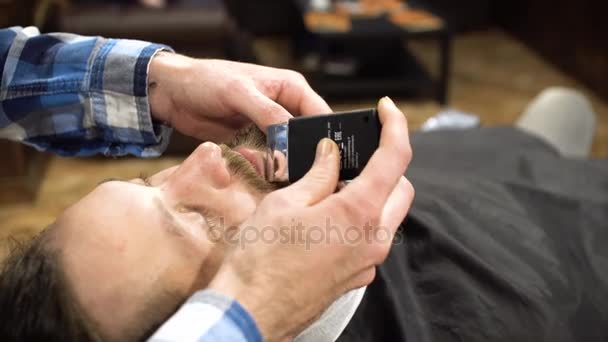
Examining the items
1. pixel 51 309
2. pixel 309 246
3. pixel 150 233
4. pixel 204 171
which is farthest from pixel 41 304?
pixel 309 246

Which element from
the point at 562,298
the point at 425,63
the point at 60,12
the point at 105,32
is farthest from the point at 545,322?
the point at 425,63

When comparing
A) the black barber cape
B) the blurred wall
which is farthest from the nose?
the blurred wall

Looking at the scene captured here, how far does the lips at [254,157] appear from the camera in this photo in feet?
3.05

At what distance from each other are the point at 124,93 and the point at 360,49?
2402 mm

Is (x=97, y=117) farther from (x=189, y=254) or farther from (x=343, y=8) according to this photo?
(x=343, y=8)

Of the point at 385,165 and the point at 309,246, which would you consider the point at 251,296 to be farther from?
the point at 385,165

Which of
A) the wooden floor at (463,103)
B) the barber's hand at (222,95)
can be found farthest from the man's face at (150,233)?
the wooden floor at (463,103)

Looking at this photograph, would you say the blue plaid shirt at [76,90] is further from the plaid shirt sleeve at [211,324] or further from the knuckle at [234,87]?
the plaid shirt sleeve at [211,324]

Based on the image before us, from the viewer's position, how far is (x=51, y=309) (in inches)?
31.2

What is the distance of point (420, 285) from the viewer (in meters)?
1.12

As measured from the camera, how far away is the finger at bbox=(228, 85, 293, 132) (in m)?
0.93

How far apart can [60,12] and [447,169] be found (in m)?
1.98

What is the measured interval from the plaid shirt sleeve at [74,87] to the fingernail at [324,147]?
1.41ft

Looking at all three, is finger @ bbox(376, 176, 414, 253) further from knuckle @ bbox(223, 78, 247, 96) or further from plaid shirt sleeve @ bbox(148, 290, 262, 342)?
knuckle @ bbox(223, 78, 247, 96)
